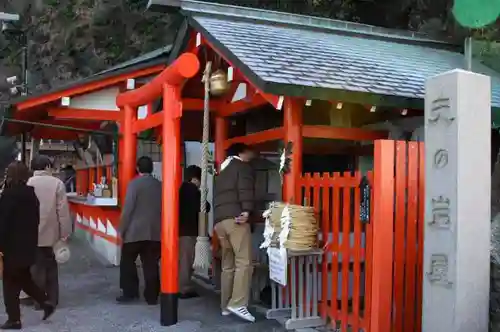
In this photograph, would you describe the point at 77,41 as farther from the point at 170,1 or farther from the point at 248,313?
the point at 248,313

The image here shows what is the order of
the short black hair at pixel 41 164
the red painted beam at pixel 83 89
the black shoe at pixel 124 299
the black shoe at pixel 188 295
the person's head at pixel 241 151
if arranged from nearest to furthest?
the person's head at pixel 241 151, the short black hair at pixel 41 164, the black shoe at pixel 124 299, the black shoe at pixel 188 295, the red painted beam at pixel 83 89

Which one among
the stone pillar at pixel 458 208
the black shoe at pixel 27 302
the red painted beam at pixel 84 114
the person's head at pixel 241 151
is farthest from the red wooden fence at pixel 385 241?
the red painted beam at pixel 84 114

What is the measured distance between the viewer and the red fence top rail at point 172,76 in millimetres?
5695

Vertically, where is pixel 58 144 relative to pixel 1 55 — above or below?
below

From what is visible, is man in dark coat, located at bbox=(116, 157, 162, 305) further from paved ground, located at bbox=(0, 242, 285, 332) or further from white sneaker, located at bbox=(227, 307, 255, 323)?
white sneaker, located at bbox=(227, 307, 255, 323)

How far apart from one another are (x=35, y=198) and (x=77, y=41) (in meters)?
17.1

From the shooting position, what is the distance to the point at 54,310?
6641 millimetres

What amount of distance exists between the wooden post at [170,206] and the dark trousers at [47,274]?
155cm

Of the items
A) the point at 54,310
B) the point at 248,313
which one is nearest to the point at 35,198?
the point at 54,310

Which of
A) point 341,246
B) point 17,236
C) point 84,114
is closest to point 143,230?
point 17,236

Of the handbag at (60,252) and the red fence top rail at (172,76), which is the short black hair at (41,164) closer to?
the handbag at (60,252)

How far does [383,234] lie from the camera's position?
4719 millimetres

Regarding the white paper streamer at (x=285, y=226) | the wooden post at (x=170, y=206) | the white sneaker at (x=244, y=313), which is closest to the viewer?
the white paper streamer at (x=285, y=226)

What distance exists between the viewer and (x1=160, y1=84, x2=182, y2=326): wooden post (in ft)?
19.8
